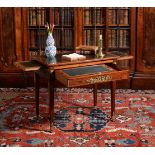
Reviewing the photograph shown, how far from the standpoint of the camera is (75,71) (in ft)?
12.7

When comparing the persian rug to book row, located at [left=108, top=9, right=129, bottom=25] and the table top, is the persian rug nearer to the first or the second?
the table top

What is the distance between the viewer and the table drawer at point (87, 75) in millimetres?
3641

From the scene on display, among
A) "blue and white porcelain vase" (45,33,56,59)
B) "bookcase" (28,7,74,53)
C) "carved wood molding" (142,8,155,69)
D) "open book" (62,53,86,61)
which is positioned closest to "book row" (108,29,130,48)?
"carved wood molding" (142,8,155,69)

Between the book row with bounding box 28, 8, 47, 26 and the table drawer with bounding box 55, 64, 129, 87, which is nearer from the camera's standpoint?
the table drawer with bounding box 55, 64, 129, 87

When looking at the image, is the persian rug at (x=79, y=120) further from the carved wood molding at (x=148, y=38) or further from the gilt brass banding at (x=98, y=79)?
the gilt brass banding at (x=98, y=79)

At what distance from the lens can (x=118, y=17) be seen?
5.30m

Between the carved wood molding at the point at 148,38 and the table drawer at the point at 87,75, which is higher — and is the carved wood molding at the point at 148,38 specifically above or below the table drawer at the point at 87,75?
above

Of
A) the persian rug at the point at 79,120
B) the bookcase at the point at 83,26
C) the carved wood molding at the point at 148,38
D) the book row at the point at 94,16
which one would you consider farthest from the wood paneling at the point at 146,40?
the book row at the point at 94,16

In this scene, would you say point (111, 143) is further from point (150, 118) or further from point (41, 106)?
point (41, 106)

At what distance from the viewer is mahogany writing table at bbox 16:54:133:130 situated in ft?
12.1

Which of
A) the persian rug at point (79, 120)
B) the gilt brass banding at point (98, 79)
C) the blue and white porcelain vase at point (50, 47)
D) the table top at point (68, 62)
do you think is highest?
the blue and white porcelain vase at point (50, 47)

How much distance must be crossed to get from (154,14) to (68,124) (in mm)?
1982

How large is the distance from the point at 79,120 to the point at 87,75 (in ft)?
2.43

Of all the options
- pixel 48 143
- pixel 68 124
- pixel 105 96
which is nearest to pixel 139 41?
pixel 105 96
